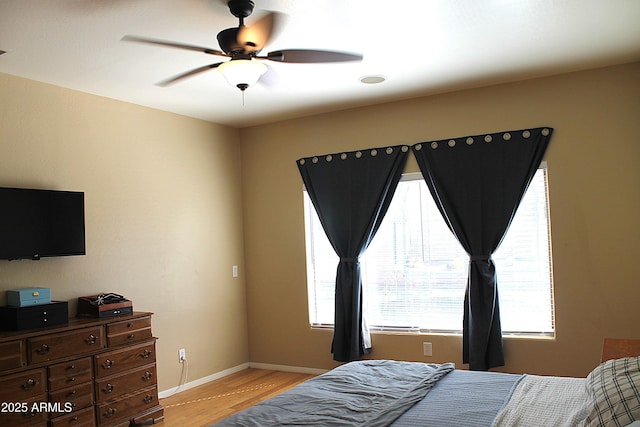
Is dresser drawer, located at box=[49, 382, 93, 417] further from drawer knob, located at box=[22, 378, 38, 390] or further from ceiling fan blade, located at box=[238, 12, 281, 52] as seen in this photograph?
ceiling fan blade, located at box=[238, 12, 281, 52]

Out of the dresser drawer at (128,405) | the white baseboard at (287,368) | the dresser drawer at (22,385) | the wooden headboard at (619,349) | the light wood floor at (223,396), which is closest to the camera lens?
the wooden headboard at (619,349)

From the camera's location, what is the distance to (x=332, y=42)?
339cm

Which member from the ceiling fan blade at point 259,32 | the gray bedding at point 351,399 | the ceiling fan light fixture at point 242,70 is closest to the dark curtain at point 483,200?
the gray bedding at point 351,399

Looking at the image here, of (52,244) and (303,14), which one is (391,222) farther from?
(52,244)

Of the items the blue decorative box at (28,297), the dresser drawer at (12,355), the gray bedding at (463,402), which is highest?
the blue decorative box at (28,297)

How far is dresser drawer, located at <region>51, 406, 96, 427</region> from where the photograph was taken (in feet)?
11.3

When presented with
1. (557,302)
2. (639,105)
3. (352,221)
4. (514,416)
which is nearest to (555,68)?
(639,105)

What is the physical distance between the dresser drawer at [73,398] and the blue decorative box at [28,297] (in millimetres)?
623

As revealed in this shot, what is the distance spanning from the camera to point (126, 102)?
4.61 meters

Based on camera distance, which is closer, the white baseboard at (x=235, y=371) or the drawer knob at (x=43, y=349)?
the drawer knob at (x=43, y=349)

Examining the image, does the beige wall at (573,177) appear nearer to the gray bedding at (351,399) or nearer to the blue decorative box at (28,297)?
the gray bedding at (351,399)

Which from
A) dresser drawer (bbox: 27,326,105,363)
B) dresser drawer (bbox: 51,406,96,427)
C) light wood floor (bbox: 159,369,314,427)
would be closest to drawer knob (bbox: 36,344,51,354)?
dresser drawer (bbox: 27,326,105,363)

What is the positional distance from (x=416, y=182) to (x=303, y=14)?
2.36 meters

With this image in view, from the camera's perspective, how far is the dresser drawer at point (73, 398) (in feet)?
11.4
